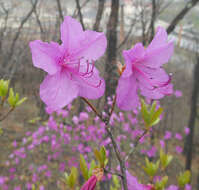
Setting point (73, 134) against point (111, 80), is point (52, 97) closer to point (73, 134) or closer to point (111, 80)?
point (111, 80)

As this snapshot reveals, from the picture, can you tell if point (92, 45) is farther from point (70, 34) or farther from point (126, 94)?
point (126, 94)

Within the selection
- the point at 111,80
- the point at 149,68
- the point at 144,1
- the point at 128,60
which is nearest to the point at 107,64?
the point at 111,80

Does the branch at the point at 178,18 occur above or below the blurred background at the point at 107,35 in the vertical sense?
above

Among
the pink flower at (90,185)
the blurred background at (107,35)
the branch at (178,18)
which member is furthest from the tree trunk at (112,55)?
the pink flower at (90,185)

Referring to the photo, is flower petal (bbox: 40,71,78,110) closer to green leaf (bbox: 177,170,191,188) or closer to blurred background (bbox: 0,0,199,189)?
blurred background (bbox: 0,0,199,189)

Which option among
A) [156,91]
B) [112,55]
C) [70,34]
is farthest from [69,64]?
[112,55]

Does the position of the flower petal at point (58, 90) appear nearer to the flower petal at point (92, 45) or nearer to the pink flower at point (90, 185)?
the flower petal at point (92, 45)

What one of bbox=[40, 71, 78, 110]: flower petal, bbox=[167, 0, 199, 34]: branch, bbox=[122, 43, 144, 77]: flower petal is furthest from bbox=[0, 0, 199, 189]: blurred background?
bbox=[40, 71, 78, 110]: flower petal
